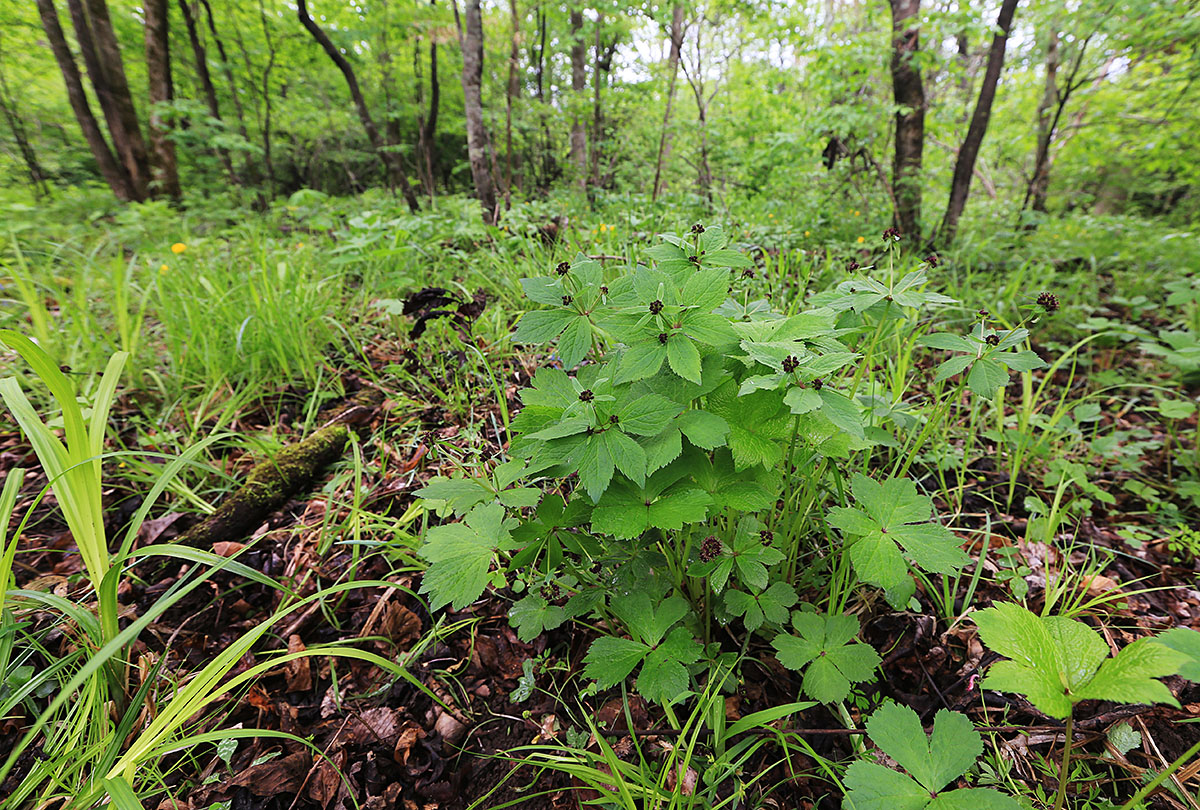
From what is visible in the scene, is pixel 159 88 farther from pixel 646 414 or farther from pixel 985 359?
pixel 985 359

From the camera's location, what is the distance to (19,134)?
26.9ft

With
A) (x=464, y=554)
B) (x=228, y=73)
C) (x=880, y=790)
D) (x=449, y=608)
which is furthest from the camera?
Result: (x=228, y=73)

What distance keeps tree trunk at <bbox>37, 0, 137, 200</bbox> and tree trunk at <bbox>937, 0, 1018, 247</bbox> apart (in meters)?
9.20

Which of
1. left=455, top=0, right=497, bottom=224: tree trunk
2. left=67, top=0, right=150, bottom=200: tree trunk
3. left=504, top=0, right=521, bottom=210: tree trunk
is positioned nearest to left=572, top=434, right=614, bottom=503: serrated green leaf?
left=455, top=0, right=497, bottom=224: tree trunk

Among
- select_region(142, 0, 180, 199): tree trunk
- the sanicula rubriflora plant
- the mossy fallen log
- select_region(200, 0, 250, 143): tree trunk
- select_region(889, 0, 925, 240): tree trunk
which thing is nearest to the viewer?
the sanicula rubriflora plant

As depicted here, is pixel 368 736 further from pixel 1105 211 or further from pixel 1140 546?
pixel 1105 211

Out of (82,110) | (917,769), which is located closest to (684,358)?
(917,769)

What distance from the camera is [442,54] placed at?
31.1 ft

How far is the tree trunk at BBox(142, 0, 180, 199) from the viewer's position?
618cm

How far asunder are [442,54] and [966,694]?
39.2 ft

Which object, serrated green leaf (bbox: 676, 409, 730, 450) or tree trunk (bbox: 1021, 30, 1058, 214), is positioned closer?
serrated green leaf (bbox: 676, 409, 730, 450)

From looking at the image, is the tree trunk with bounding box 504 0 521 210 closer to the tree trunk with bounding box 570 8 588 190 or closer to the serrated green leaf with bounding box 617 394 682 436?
the tree trunk with bounding box 570 8 588 190

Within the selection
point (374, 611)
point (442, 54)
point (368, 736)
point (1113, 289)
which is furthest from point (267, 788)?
point (442, 54)

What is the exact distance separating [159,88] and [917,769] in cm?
969
